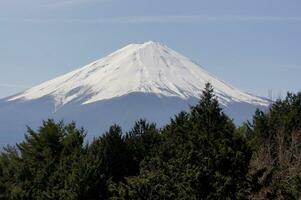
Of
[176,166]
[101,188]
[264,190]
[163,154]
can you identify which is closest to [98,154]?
[101,188]

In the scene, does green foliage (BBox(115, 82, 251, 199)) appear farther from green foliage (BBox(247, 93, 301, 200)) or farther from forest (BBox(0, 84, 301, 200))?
green foliage (BBox(247, 93, 301, 200))

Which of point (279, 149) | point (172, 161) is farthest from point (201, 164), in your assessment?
point (279, 149)

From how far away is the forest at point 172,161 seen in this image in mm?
23469

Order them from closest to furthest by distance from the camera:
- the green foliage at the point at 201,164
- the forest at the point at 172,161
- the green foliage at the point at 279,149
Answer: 1. the green foliage at the point at 201,164
2. the forest at the point at 172,161
3. the green foliage at the point at 279,149

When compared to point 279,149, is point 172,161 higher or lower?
lower

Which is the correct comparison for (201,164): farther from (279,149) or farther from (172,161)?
(279,149)

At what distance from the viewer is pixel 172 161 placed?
80.8ft

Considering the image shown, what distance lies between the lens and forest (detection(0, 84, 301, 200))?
924 inches

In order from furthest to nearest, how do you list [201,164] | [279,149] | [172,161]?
[279,149]
[172,161]
[201,164]

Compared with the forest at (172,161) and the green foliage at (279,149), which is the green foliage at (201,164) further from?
the green foliage at (279,149)

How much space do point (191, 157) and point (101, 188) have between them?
6706 millimetres

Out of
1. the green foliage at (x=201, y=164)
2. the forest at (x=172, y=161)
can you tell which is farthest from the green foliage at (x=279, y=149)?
the green foliage at (x=201, y=164)

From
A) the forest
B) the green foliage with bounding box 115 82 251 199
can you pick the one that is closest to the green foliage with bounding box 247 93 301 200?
the forest

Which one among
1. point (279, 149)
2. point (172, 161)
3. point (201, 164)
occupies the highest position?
point (279, 149)
